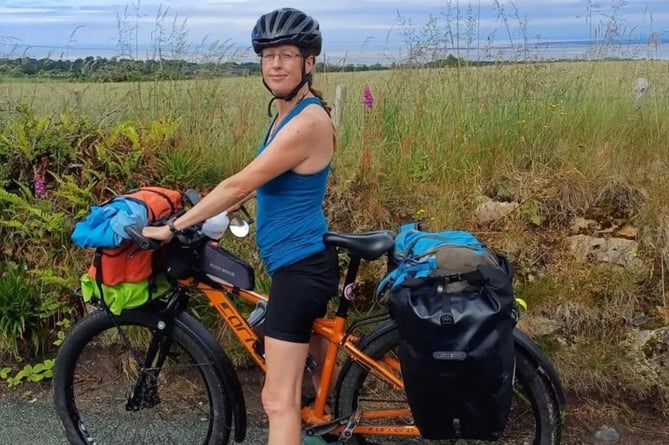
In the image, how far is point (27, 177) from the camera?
488cm

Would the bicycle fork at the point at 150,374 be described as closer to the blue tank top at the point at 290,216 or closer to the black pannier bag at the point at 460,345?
the blue tank top at the point at 290,216

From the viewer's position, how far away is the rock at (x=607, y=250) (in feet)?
13.8

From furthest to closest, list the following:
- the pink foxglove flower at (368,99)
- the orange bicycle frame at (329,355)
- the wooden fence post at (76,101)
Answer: the wooden fence post at (76,101), the pink foxglove flower at (368,99), the orange bicycle frame at (329,355)

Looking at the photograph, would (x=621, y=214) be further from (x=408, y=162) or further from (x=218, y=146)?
(x=218, y=146)

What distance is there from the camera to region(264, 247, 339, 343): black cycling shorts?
289 cm

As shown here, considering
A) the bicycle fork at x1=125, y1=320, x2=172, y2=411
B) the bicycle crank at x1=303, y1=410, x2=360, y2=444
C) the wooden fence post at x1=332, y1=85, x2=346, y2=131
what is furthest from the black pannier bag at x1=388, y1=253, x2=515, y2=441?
the wooden fence post at x1=332, y1=85, x2=346, y2=131

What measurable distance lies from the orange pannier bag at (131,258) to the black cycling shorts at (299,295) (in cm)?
59

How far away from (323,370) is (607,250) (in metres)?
2.07

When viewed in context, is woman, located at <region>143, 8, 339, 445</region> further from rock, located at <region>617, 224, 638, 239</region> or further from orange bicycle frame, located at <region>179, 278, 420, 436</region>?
rock, located at <region>617, 224, 638, 239</region>

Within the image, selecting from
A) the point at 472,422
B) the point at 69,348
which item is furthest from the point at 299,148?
the point at 69,348

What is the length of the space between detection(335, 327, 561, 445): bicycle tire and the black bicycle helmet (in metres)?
1.28

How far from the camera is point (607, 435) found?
3.74 m

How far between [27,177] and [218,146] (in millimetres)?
1380

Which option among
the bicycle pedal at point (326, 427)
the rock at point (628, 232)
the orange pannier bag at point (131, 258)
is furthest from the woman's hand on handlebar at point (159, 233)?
the rock at point (628, 232)
